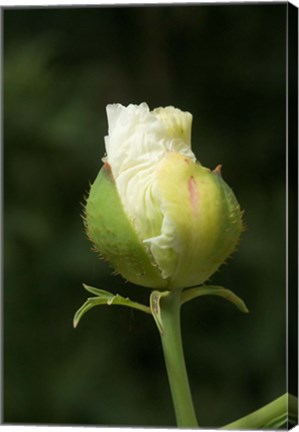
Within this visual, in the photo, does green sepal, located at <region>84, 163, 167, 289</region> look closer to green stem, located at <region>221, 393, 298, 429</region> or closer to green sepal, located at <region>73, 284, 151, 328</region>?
green sepal, located at <region>73, 284, 151, 328</region>

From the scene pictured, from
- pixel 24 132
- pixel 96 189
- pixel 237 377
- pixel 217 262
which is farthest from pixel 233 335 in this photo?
pixel 24 132

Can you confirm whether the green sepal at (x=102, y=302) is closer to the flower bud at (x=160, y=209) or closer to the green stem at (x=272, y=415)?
the flower bud at (x=160, y=209)

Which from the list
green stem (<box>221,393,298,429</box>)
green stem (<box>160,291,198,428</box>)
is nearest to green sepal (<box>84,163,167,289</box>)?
green stem (<box>160,291,198,428</box>)

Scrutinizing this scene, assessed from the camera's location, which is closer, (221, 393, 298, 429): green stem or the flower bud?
the flower bud

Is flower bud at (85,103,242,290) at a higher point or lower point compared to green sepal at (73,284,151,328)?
higher

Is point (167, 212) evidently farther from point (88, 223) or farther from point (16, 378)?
point (16, 378)

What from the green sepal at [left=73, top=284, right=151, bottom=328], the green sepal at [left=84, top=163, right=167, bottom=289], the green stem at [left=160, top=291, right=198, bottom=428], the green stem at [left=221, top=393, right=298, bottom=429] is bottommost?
the green stem at [left=221, top=393, right=298, bottom=429]

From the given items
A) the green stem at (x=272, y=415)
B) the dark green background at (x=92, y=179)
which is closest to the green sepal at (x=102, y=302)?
the dark green background at (x=92, y=179)

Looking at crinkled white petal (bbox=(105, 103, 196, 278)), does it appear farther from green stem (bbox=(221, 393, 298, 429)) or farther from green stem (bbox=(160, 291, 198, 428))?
green stem (bbox=(221, 393, 298, 429))
